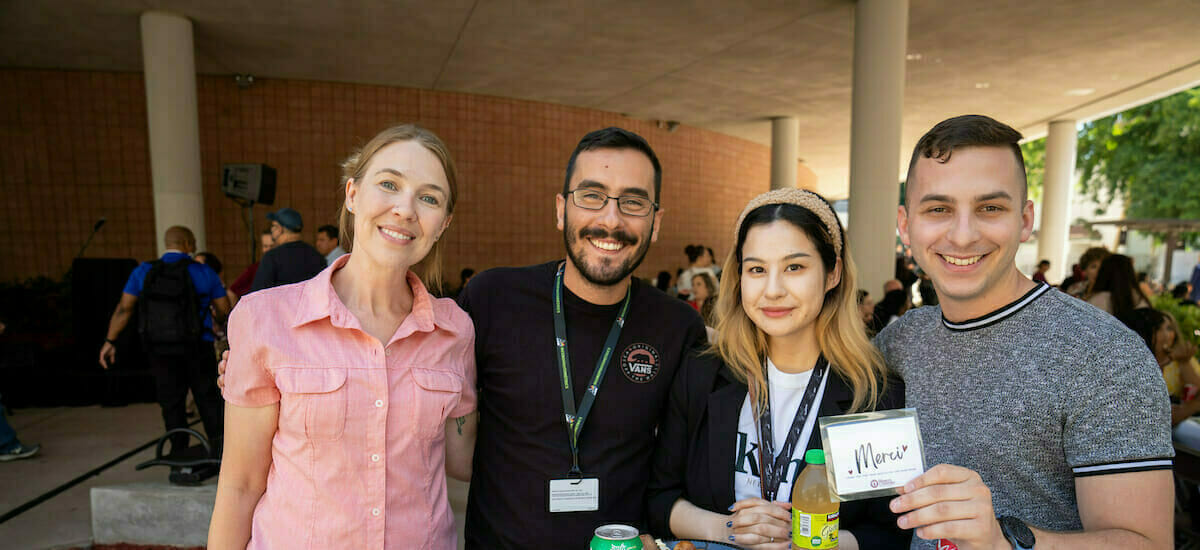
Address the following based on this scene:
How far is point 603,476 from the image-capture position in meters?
1.84

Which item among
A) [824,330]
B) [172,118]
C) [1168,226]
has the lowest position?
[824,330]

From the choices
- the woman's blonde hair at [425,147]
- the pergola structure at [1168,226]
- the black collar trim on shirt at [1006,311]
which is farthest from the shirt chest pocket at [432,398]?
the pergola structure at [1168,226]

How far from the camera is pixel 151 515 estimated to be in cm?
390

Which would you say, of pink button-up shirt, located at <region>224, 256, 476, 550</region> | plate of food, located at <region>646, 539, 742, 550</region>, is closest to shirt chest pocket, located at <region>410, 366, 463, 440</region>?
pink button-up shirt, located at <region>224, 256, 476, 550</region>

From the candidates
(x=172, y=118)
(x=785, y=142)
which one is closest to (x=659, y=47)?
(x=785, y=142)

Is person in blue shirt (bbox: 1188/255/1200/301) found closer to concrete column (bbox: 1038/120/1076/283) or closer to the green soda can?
concrete column (bbox: 1038/120/1076/283)

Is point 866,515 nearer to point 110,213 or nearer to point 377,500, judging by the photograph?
point 377,500

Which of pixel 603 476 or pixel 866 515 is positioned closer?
pixel 866 515

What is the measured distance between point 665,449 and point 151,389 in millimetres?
8064

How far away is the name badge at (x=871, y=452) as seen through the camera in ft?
3.70

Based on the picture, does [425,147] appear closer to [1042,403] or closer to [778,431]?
[778,431]

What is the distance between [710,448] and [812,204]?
0.76m

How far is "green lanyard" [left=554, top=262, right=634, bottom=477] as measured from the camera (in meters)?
1.85

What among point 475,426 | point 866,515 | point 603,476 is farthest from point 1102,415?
point 475,426
